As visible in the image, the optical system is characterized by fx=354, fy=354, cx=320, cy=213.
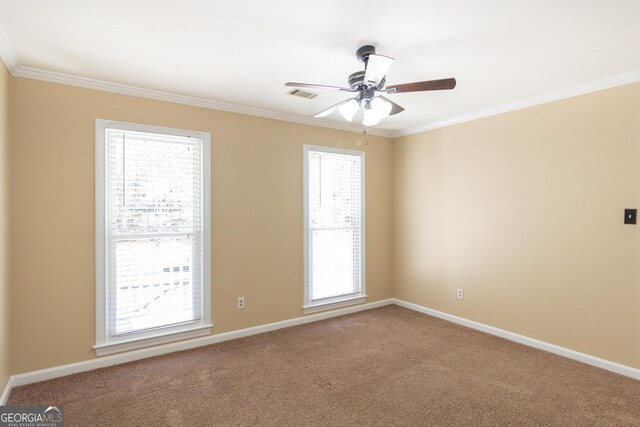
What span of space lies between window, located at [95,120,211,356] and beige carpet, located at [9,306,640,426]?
12.7 inches

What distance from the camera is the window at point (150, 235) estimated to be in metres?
3.13

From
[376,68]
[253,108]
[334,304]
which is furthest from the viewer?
[334,304]

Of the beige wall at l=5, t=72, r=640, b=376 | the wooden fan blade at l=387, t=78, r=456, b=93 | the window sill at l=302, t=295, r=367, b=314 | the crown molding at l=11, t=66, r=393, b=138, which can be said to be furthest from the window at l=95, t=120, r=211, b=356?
the wooden fan blade at l=387, t=78, r=456, b=93

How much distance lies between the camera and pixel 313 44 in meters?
2.39

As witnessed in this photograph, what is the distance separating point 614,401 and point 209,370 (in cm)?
315

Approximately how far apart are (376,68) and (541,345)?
316 centimetres

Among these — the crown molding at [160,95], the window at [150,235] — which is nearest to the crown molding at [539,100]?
the crown molding at [160,95]

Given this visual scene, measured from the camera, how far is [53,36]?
229 cm

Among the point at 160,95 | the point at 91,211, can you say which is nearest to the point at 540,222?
the point at 160,95

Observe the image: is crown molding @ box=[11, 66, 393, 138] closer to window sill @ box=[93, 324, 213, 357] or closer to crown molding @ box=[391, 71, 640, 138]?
crown molding @ box=[391, 71, 640, 138]

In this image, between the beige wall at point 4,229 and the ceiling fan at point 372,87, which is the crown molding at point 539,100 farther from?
the beige wall at point 4,229

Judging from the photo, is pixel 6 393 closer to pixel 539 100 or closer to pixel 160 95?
pixel 160 95

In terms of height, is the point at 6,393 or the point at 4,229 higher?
the point at 4,229

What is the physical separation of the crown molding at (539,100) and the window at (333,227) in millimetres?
1062
